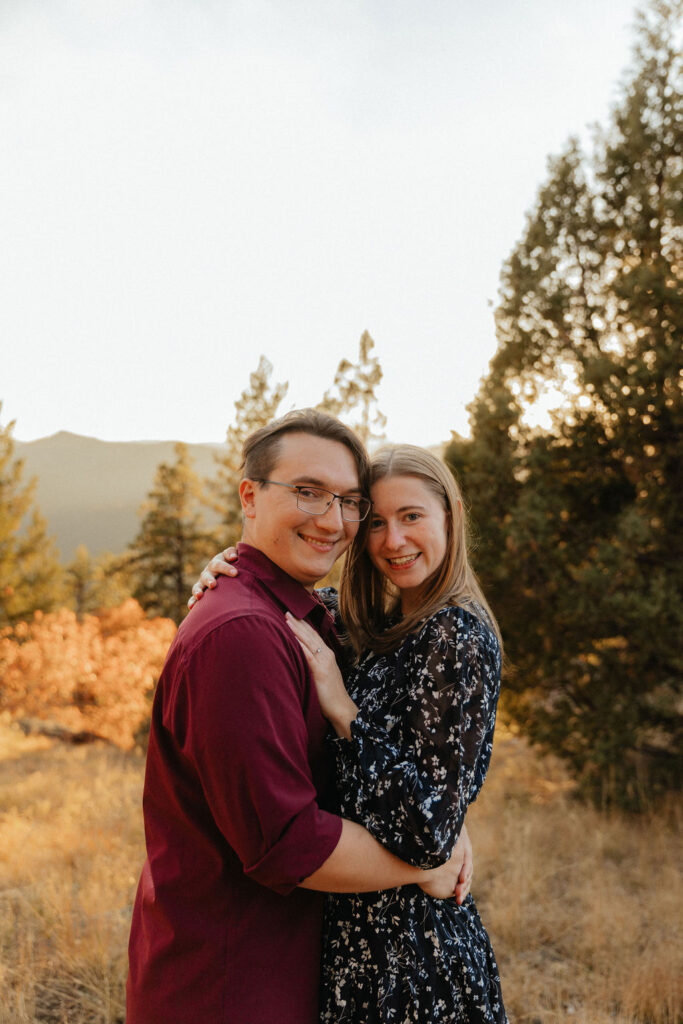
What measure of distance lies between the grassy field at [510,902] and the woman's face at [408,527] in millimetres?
2432

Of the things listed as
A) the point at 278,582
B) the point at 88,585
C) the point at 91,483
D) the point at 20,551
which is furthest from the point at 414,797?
the point at 91,483

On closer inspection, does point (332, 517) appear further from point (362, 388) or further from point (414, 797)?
point (362, 388)

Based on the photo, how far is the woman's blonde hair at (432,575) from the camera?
2.09m

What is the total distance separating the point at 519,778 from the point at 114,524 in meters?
91.9

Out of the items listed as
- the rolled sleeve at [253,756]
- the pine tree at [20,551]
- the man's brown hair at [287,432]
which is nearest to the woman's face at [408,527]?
the man's brown hair at [287,432]

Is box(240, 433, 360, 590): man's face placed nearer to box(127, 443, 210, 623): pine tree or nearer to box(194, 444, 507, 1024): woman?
box(194, 444, 507, 1024): woman

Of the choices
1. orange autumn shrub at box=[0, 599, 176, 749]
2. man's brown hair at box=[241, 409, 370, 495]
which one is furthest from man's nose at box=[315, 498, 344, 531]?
orange autumn shrub at box=[0, 599, 176, 749]

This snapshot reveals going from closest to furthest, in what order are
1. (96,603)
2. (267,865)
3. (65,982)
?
(267,865) < (65,982) < (96,603)

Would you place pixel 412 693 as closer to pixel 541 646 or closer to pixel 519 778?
pixel 541 646

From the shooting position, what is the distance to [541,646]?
7.23 metres

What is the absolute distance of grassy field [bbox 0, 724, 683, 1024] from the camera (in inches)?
129

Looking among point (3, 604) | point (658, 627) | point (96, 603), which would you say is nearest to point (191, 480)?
point (3, 604)

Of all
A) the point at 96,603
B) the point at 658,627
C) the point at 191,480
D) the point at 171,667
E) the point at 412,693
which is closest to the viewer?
the point at 171,667

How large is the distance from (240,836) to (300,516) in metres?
0.84
